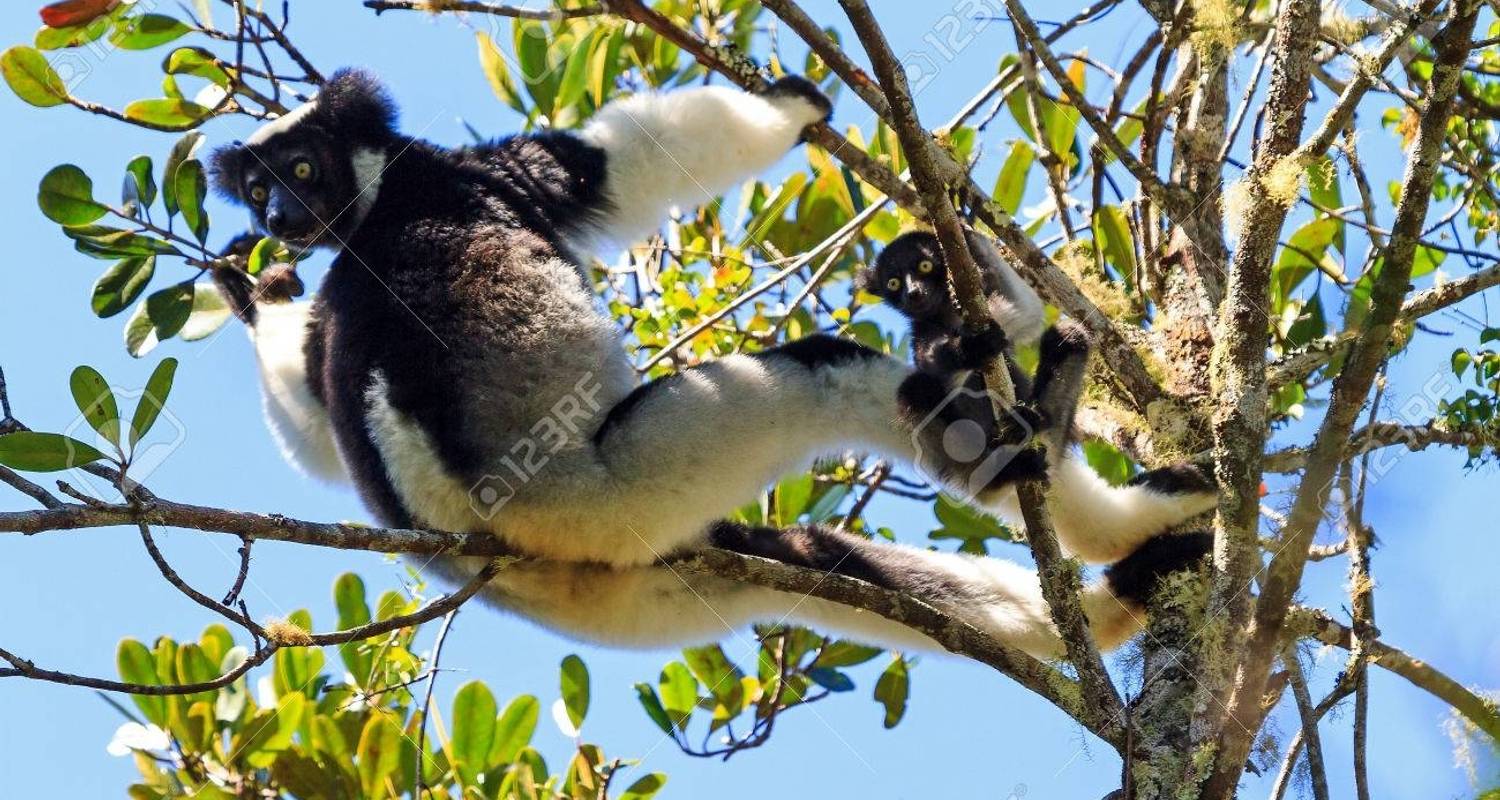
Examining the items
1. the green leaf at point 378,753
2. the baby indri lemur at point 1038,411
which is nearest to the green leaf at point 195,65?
the green leaf at point 378,753

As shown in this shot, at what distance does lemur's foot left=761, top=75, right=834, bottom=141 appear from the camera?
194 inches

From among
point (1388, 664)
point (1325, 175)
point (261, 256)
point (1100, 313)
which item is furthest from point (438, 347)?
point (1388, 664)

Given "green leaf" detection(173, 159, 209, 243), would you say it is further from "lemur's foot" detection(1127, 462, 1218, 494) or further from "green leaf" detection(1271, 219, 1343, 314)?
"green leaf" detection(1271, 219, 1343, 314)

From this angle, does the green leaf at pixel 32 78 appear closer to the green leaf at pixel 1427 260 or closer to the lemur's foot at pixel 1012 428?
the lemur's foot at pixel 1012 428

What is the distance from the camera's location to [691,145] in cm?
489

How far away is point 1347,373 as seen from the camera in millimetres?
3338

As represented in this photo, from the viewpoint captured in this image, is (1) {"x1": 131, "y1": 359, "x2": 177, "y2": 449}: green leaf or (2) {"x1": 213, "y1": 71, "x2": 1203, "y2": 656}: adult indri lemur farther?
(2) {"x1": 213, "y1": 71, "x2": 1203, "y2": 656}: adult indri lemur

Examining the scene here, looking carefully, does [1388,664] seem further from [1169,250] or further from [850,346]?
[850,346]

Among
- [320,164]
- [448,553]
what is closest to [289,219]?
[320,164]

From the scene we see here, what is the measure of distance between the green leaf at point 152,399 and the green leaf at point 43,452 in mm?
102

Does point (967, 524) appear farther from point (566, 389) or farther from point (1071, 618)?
point (566, 389)

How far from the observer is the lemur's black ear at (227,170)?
5.26m

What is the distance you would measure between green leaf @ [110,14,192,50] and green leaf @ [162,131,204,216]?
604 mm

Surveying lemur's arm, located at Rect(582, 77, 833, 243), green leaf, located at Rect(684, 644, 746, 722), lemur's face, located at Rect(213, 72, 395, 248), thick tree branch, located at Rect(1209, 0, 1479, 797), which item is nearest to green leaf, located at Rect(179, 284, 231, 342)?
lemur's face, located at Rect(213, 72, 395, 248)
